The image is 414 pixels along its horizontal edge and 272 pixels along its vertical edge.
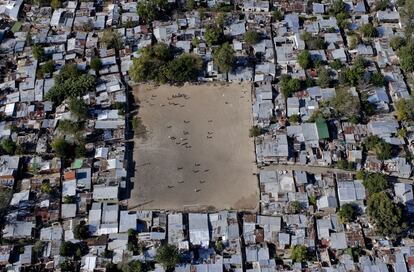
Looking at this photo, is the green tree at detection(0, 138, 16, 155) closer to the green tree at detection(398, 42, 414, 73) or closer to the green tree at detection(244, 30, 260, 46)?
the green tree at detection(244, 30, 260, 46)

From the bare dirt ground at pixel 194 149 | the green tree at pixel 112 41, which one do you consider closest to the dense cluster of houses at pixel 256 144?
the green tree at pixel 112 41

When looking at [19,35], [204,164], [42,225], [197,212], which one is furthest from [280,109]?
[19,35]

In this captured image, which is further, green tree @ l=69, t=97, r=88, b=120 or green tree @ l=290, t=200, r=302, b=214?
green tree @ l=69, t=97, r=88, b=120

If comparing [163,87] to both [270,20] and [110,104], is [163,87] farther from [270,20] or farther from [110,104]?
[270,20]

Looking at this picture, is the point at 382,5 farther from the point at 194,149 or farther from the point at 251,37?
the point at 194,149

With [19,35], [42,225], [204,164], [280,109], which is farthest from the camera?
[19,35]

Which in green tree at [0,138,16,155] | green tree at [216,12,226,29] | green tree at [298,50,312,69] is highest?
green tree at [216,12,226,29]

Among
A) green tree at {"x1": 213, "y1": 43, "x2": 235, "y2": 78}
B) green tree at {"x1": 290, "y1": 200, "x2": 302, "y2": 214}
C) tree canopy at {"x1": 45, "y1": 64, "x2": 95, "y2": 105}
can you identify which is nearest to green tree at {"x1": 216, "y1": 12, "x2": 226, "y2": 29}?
green tree at {"x1": 213, "y1": 43, "x2": 235, "y2": 78}
